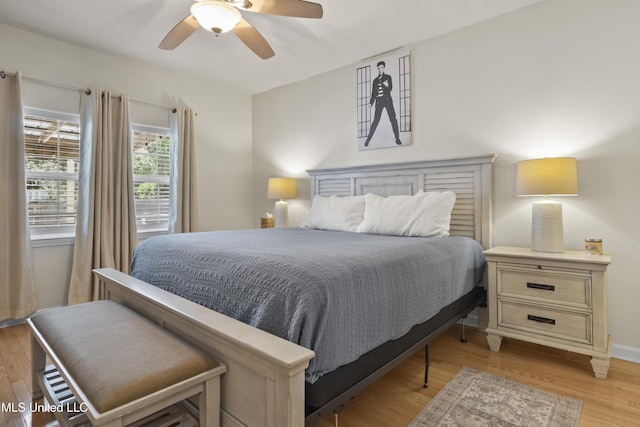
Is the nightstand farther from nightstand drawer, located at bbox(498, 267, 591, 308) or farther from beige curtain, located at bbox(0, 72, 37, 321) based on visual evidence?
beige curtain, located at bbox(0, 72, 37, 321)

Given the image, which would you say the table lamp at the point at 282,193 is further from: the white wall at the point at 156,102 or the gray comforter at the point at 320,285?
the gray comforter at the point at 320,285

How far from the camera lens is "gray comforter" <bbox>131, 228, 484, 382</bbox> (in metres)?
1.24

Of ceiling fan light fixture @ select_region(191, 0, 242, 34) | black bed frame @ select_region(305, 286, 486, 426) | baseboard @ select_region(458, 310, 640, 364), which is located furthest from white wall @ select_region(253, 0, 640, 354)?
ceiling fan light fixture @ select_region(191, 0, 242, 34)

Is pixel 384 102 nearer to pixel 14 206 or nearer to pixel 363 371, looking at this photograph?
pixel 363 371

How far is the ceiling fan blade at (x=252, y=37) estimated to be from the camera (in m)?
2.30

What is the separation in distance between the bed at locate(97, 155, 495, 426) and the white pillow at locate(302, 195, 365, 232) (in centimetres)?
92

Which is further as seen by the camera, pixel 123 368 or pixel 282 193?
pixel 282 193

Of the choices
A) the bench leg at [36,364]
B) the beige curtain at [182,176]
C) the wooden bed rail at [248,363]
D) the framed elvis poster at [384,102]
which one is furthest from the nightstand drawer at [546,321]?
the beige curtain at [182,176]

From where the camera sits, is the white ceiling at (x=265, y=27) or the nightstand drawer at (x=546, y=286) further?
the white ceiling at (x=265, y=27)

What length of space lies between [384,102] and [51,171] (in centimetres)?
322

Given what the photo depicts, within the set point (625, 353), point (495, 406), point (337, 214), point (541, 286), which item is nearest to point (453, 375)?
point (495, 406)

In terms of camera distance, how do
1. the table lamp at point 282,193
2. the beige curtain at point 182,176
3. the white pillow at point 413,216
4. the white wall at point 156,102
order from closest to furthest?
the white pillow at point 413,216, the white wall at point 156,102, the beige curtain at point 182,176, the table lamp at point 282,193

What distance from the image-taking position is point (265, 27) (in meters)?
2.88

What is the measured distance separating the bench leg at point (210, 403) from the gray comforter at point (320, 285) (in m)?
0.26
